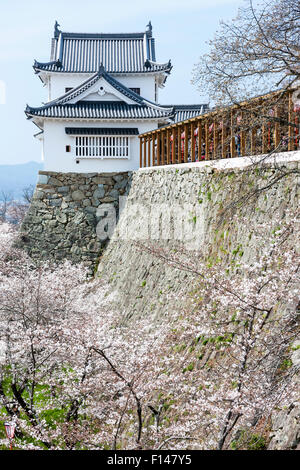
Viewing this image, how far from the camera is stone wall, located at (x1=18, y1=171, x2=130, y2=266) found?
74.5 feet

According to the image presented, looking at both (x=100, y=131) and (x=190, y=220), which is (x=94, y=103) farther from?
(x=190, y=220)

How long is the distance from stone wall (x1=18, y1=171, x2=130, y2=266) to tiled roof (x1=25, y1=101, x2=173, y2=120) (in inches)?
109

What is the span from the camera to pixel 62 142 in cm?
2373

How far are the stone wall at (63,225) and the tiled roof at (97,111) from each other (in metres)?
2.77

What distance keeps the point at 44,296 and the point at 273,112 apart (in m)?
7.33

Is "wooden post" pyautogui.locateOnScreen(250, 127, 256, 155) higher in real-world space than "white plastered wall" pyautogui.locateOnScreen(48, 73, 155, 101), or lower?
lower

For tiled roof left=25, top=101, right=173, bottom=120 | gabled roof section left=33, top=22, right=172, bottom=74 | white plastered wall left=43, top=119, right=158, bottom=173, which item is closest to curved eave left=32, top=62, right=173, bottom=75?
gabled roof section left=33, top=22, right=172, bottom=74

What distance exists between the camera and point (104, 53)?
30094 mm

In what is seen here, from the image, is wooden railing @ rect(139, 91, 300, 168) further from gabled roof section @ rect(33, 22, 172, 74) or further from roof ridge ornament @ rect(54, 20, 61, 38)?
roof ridge ornament @ rect(54, 20, 61, 38)

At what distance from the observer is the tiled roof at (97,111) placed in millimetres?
23250

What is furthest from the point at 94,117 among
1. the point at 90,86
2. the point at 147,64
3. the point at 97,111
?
the point at 147,64

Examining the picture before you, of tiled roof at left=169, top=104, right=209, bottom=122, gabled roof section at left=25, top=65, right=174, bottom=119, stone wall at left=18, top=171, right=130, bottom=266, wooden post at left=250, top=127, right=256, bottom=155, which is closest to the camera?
wooden post at left=250, top=127, right=256, bottom=155

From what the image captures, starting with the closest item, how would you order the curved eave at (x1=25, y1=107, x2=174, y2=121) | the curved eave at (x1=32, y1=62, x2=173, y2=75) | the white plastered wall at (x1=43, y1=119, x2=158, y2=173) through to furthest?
the curved eave at (x1=25, y1=107, x2=174, y2=121), the white plastered wall at (x1=43, y1=119, x2=158, y2=173), the curved eave at (x1=32, y1=62, x2=173, y2=75)

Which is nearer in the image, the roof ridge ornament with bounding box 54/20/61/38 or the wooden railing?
the wooden railing
